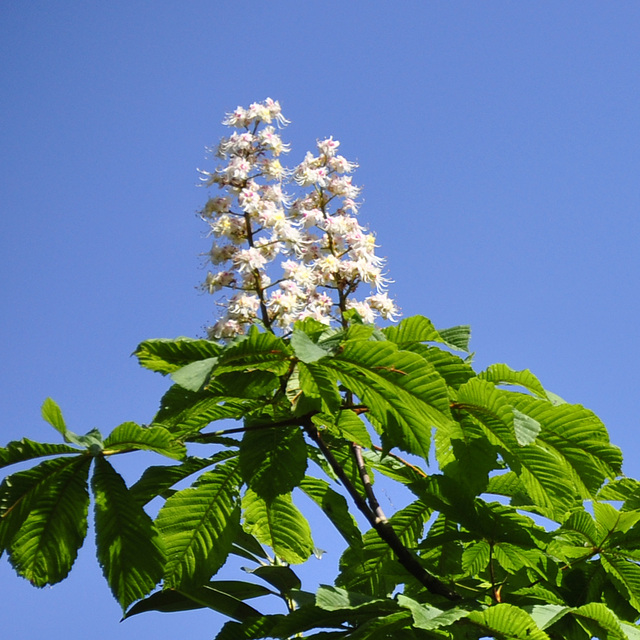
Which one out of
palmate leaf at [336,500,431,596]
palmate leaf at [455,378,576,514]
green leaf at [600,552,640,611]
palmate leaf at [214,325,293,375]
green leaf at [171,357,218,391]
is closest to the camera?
green leaf at [171,357,218,391]

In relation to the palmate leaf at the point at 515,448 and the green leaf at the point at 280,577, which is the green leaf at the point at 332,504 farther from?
the palmate leaf at the point at 515,448

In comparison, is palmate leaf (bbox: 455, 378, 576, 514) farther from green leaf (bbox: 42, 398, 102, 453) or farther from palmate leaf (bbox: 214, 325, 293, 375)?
green leaf (bbox: 42, 398, 102, 453)

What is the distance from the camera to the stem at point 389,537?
1655 millimetres

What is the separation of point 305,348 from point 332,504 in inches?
28.2

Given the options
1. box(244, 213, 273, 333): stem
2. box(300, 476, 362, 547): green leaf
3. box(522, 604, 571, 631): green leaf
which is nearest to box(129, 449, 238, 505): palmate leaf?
box(300, 476, 362, 547): green leaf

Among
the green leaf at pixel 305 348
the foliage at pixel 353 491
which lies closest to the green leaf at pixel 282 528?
the foliage at pixel 353 491

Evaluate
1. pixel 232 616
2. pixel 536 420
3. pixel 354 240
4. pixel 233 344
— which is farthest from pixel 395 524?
pixel 354 240

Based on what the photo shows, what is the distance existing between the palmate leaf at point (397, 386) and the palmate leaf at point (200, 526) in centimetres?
43

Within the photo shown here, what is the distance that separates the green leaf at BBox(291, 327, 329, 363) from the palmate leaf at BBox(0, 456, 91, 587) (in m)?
0.46

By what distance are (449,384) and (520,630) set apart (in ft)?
1.52

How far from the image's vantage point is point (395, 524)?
1944 millimetres

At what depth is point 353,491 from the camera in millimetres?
1821

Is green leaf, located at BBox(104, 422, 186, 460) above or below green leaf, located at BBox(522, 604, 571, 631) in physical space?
above

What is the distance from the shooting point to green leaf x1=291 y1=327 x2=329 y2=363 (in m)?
1.20
